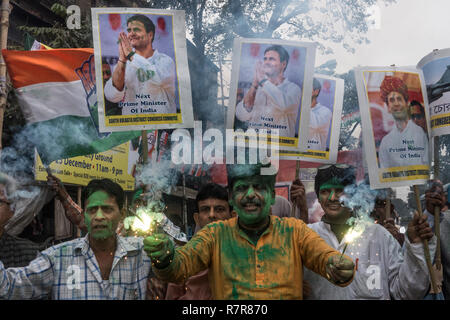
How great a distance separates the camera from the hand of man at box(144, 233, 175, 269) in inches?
87.3

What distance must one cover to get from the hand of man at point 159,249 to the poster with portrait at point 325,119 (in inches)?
106

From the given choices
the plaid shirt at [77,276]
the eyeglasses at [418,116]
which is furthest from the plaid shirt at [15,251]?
the eyeglasses at [418,116]

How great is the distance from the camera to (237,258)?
2.59 metres

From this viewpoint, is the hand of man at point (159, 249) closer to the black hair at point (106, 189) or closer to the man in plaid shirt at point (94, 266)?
the man in plaid shirt at point (94, 266)

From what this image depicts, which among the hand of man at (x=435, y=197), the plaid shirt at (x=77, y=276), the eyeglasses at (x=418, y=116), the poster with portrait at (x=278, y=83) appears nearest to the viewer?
the plaid shirt at (x=77, y=276)

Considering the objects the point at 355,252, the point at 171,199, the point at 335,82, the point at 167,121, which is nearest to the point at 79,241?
the point at 167,121

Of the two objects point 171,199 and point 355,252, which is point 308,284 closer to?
point 355,252

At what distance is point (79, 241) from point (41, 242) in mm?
6340

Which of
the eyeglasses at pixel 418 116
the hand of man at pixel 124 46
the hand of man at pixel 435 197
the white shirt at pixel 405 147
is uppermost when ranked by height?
the hand of man at pixel 124 46

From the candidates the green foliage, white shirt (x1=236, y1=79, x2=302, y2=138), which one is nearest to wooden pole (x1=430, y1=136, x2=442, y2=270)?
white shirt (x1=236, y1=79, x2=302, y2=138)

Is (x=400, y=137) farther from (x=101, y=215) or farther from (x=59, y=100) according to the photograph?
(x=59, y=100)

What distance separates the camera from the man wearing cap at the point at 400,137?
3.66 meters

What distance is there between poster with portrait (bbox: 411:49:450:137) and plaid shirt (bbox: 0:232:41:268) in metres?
3.27

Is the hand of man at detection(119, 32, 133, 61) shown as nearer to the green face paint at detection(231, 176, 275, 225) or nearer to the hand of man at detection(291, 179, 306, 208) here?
the green face paint at detection(231, 176, 275, 225)
